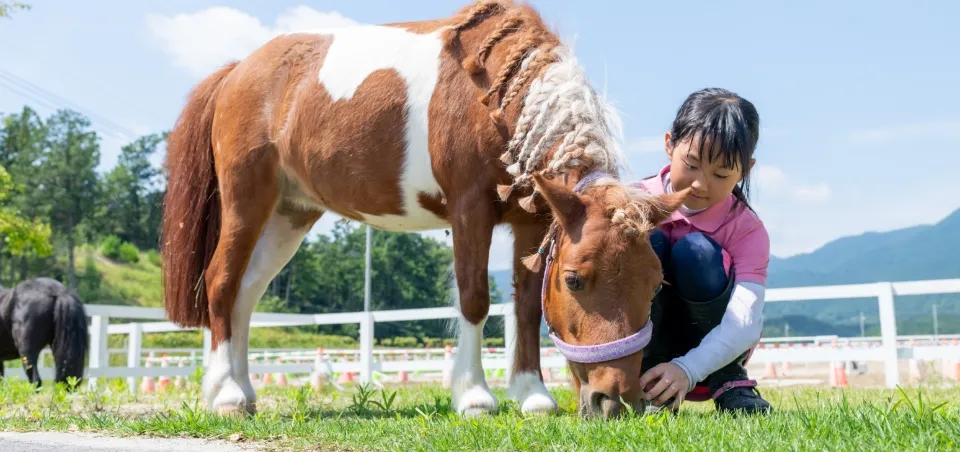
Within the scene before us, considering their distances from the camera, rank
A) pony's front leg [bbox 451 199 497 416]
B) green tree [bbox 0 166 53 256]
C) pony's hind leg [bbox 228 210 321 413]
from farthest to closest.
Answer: green tree [bbox 0 166 53 256] < pony's hind leg [bbox 228 210 321 413] < pony's front leg [bbox 451 199 497 416]

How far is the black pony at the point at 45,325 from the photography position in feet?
31.7

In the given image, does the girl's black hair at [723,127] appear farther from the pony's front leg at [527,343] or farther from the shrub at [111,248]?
the shrub at [111,248]

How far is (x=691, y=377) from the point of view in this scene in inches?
126

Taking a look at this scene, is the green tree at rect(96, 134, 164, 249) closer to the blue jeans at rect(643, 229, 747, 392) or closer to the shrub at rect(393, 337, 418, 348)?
the shrub at rect(393, 337, 418, 348)

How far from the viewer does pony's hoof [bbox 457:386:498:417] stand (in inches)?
154

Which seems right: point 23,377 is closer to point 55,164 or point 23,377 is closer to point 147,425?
point 147,425

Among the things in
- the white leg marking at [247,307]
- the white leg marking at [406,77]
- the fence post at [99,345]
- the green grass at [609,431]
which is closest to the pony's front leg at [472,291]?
the green grass at [609,431]

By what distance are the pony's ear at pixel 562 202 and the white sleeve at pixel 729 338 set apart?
700mm

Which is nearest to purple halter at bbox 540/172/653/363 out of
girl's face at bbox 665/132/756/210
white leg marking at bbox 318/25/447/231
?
girl's face at bbox 665/132/756/210

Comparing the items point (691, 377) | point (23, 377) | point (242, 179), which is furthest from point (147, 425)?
point (23, 377)

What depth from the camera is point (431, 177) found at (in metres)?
4.38

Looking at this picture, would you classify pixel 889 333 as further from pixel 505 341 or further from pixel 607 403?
pixel 607 403

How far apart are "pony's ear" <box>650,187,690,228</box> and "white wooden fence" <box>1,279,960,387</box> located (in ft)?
11.5

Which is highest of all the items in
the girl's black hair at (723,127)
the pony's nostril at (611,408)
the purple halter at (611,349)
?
the girl's black hair at (723,127)
